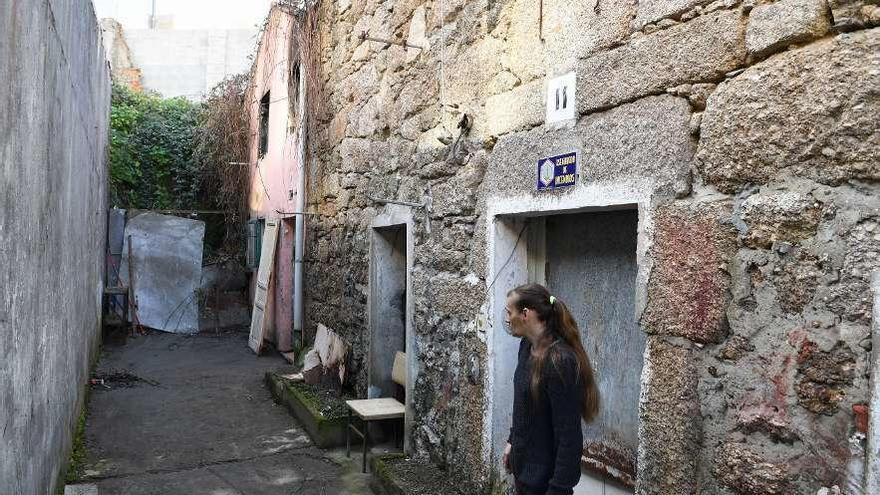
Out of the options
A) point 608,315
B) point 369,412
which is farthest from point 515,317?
point 369,412

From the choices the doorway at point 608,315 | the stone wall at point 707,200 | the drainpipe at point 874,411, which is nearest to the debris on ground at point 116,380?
the stone wall at point 707,200

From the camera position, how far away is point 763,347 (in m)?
2.20

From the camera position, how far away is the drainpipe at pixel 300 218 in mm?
7480

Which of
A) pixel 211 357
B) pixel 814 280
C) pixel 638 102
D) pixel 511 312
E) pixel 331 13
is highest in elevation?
pixel 331 13

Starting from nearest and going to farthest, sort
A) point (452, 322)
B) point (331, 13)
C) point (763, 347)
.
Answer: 1. point (763, 347)
2. point (452, 322)
3. point (331, 13)

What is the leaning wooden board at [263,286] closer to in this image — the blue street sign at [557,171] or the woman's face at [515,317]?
the blue street sign at [557,171]

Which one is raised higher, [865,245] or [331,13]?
[331,13]

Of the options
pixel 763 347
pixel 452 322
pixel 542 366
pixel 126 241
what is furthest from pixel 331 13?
pixel 126 241

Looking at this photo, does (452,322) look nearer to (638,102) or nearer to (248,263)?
(638,102)

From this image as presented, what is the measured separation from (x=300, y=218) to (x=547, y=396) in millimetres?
5602

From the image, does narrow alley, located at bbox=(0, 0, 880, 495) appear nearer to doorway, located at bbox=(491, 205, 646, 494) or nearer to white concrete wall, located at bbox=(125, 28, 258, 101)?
doorway, located at bbox=(491, 205, 646, 494)

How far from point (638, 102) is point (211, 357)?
7.79m

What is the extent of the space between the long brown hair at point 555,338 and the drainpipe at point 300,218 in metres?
5.15

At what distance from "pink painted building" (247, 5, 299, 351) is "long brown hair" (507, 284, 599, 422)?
559 cm
